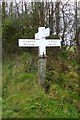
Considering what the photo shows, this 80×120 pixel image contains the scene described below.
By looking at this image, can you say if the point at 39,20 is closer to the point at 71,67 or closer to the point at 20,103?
the point at 71,67

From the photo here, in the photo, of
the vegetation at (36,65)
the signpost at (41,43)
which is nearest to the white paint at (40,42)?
the signpost at (41,43)

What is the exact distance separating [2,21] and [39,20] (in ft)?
3.10

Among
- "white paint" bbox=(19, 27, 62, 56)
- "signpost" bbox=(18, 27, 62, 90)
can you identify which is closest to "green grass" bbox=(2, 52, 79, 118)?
"signpost" bbox=(18, 27, 62, 90)

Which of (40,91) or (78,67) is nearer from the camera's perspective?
(40,91)

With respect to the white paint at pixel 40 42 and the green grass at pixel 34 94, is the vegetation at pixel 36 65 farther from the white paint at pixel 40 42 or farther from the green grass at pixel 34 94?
the white paint at pixel 40 42

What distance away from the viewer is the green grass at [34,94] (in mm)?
3671

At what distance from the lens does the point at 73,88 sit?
13.7 ft

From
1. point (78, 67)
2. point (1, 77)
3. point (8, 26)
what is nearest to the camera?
point (78, 67)

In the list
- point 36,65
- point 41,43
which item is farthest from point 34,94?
point 41,43

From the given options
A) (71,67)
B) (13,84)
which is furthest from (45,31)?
(13,84)

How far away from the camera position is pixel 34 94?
4109 millimetres

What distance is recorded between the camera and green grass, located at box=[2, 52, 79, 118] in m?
3.67

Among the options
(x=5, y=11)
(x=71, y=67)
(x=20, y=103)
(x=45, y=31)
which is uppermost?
(x=5, y=11)

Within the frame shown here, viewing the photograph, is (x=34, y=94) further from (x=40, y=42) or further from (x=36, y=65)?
(x=40, y=42)
